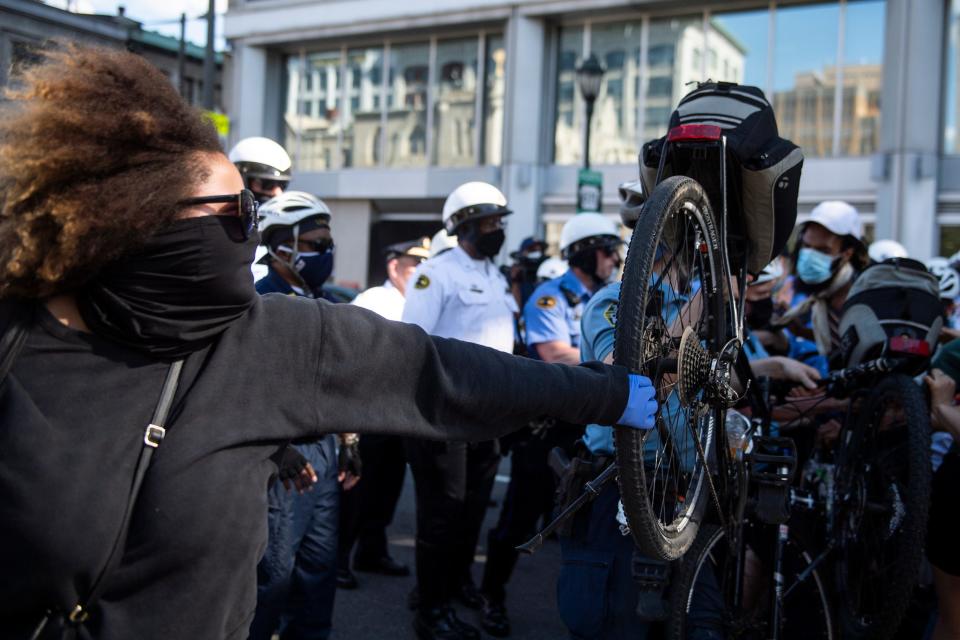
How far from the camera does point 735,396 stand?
105 inches

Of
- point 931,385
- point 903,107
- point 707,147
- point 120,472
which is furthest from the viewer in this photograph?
point 903,107

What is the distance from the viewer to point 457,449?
183 inches

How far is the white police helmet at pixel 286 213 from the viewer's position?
14.6 feet

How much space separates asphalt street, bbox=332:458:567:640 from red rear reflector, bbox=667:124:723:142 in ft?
10.2

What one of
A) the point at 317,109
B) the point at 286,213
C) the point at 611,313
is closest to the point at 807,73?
the point at 317,109

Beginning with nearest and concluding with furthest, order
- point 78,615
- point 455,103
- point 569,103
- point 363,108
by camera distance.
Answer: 1. point 78,615
2. point 569,103
3. point 455,103
4. point 363,108

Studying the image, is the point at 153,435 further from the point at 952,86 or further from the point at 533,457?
the point at 952,86

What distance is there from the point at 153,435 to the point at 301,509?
2.17 m

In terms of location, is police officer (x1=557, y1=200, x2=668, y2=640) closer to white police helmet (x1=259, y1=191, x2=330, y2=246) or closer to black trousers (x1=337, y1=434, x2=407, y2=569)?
white police helmet (x1=259, y1=191, x2=330, y2=246)


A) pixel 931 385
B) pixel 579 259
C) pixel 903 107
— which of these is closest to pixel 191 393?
pixel 931 385

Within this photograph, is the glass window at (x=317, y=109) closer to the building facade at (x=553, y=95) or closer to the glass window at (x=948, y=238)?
the building facade at (x=553, y=95)

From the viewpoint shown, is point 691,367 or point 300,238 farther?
point 300,238

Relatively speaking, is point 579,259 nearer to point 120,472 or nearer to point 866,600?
point 866,600

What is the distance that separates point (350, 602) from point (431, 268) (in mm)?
1915
